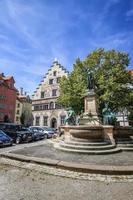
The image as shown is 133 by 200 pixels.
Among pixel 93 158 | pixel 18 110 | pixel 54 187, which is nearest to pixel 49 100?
pixel 18 110

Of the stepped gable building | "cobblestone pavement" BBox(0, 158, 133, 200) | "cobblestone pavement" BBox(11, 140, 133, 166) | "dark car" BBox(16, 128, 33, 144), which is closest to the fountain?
"cobblestone pavement" BBox(11, 140, 133, 166)

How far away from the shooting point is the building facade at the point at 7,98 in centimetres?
4825

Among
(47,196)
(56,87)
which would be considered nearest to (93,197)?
(47,196)

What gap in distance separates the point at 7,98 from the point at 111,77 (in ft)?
108

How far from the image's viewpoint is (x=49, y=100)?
52438 mm

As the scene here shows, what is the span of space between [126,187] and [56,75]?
47825 mm

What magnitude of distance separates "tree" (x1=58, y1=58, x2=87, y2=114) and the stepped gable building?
21.0 metres

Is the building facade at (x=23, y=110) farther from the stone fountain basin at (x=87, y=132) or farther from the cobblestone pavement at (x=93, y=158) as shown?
the cobblestone pavement at (x=93, y=158)

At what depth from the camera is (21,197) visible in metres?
4.89

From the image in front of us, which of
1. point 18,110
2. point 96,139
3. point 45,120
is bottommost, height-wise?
point 96,139

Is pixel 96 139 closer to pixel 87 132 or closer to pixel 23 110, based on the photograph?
pixel 87 132

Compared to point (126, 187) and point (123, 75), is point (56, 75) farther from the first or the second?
point (126, 187)

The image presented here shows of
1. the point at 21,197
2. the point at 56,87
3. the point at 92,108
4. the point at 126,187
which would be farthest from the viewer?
the point at 56,87

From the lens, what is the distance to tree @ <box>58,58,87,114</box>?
87.7 feet
